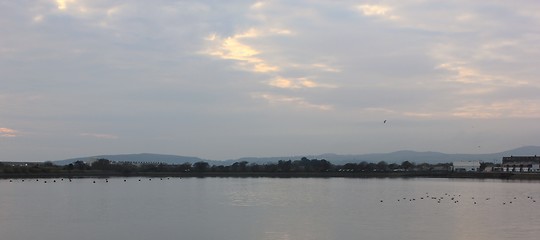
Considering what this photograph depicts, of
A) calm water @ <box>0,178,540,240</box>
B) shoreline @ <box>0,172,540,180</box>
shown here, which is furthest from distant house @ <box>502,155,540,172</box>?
calm water @ <box>0,178,540,240</box>

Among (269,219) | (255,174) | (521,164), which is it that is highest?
(521,164)

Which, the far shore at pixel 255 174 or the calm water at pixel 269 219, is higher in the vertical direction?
the far shore at pixel 255 174

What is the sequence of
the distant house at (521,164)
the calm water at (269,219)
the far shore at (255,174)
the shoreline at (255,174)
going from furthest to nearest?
the distant house at (521,164) < the far shore at (255,174) < the shoreline at (255,174) < the calm water at (269,219)

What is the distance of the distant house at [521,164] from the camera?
127 m

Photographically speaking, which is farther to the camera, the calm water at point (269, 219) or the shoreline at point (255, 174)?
the shoreline at point (255, 174)

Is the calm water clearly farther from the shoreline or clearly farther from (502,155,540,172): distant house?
(502,155,540,172): distant house

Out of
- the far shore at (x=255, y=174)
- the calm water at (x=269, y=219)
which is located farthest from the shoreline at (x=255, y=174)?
the calm water at (x=269, y=219)

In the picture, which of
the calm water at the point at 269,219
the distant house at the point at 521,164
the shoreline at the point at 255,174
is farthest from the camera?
the distant house at the point at 521,164

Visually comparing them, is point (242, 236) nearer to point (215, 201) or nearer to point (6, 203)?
point (215, 201)

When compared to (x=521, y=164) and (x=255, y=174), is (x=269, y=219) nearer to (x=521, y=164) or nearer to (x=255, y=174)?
(x=255, y=174)

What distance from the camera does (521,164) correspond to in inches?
5177

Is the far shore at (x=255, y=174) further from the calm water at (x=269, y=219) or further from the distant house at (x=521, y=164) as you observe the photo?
the calm water at (x=269, y=219)

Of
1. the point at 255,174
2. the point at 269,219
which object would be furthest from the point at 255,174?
the point at 269,219

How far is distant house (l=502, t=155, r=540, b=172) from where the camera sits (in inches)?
5009
